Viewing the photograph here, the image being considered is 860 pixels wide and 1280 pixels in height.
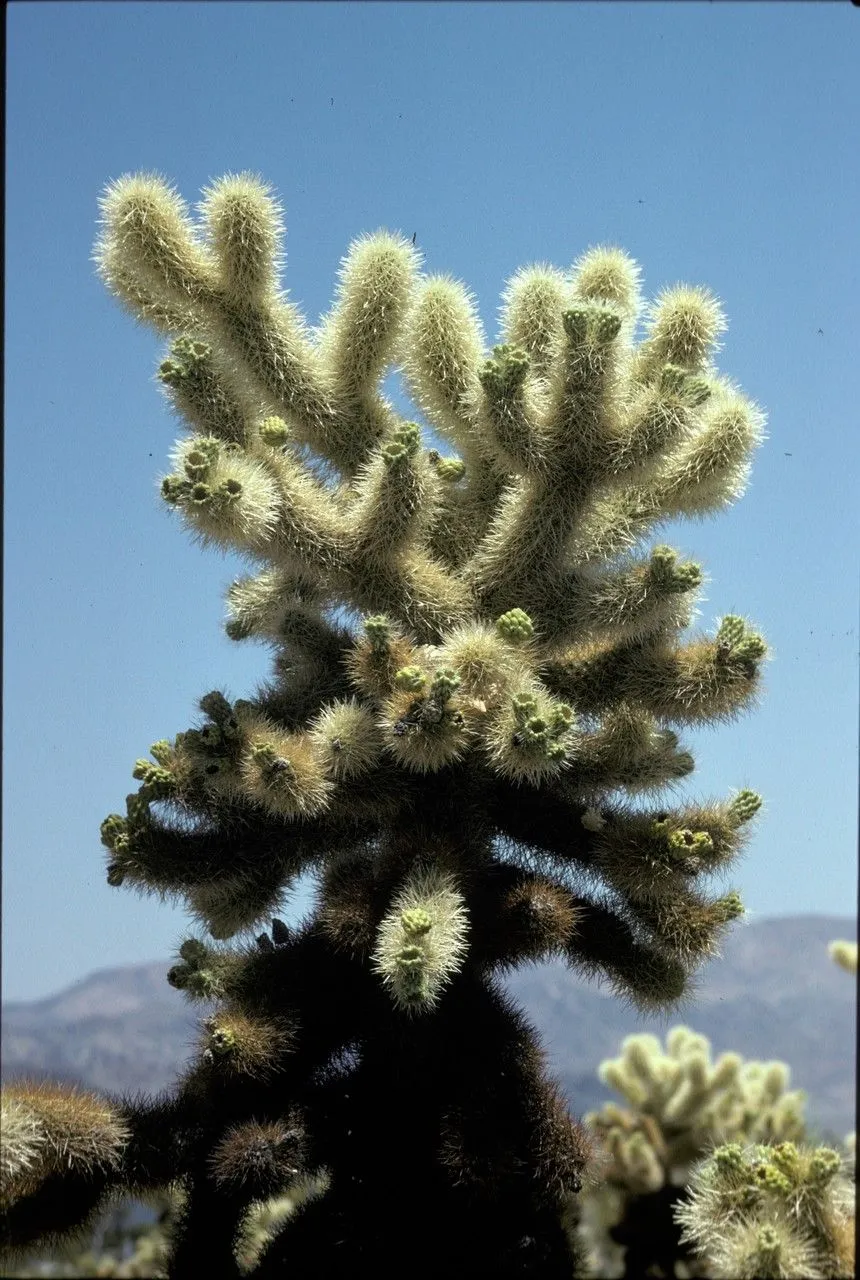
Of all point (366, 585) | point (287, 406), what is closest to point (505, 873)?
point (366, 585)

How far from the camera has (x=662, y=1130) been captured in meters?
4.51

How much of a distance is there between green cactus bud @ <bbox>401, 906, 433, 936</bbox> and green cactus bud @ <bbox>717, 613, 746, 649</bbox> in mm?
1347

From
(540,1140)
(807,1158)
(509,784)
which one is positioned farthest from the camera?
(509,784)

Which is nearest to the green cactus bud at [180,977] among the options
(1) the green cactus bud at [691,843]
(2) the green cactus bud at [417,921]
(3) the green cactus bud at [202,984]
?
(3) the green cactus bud at [202,984]

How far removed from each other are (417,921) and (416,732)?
55 centimetres

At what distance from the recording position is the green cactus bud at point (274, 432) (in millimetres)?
3965

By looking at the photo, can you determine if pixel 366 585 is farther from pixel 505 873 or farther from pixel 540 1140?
pixel 540 1140

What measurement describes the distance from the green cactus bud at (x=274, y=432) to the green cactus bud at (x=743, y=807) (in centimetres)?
197

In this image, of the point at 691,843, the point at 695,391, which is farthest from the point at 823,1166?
the point at 695,391

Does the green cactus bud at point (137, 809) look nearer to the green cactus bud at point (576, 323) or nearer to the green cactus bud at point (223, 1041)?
the green cactus bud at point (223, 1041)

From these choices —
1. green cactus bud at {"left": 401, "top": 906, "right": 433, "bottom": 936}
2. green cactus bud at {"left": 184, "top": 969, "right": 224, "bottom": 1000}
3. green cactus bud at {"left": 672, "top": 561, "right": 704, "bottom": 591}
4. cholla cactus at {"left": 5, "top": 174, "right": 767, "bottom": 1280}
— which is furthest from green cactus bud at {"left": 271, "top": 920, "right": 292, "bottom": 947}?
green cactus bud at {"left": 672, "top": 561, "right": 704, "bottom": 591}

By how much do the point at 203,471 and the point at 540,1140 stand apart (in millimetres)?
2281

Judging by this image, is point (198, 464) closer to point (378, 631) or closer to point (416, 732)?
point (378, 631)

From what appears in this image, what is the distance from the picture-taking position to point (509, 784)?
411 cm
